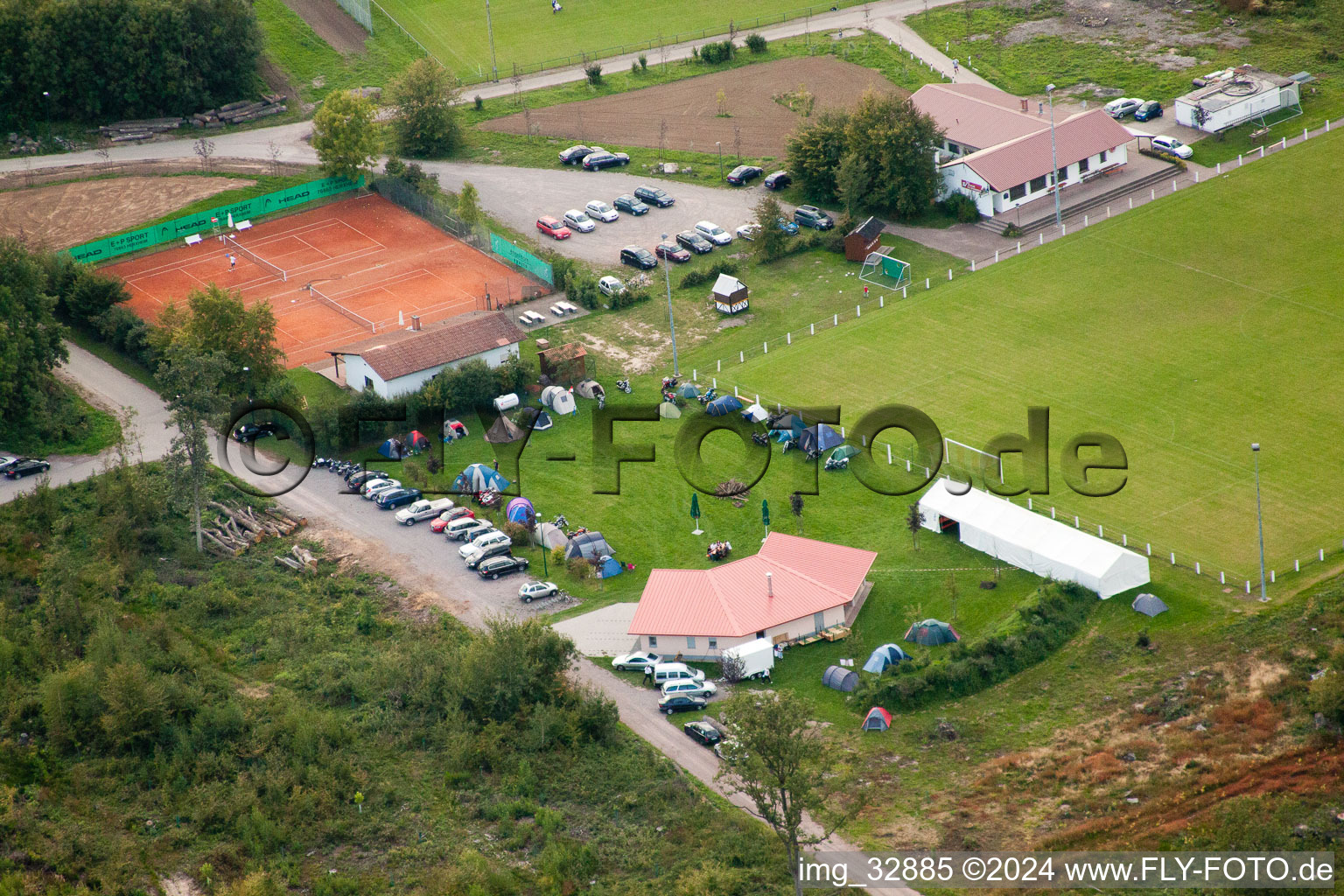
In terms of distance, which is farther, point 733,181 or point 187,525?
point 733,181

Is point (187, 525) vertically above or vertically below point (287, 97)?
below

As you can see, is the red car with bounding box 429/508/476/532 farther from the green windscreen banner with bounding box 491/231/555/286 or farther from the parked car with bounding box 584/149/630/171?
the parked car with bounding box 584/149/630/171

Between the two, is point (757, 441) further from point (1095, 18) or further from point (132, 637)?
point (1095, 18)

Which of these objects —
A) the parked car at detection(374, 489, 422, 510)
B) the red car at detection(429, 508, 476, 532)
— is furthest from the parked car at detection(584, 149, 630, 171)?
the red car at detection(429, 508, 476, 532)

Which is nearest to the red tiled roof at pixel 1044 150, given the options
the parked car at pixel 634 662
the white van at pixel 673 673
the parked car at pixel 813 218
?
the parked car at pixel 813 218

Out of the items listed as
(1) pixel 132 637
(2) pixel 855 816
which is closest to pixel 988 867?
(2) pixel 855 816

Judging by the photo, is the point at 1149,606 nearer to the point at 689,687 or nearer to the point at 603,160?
the point at 689,687
